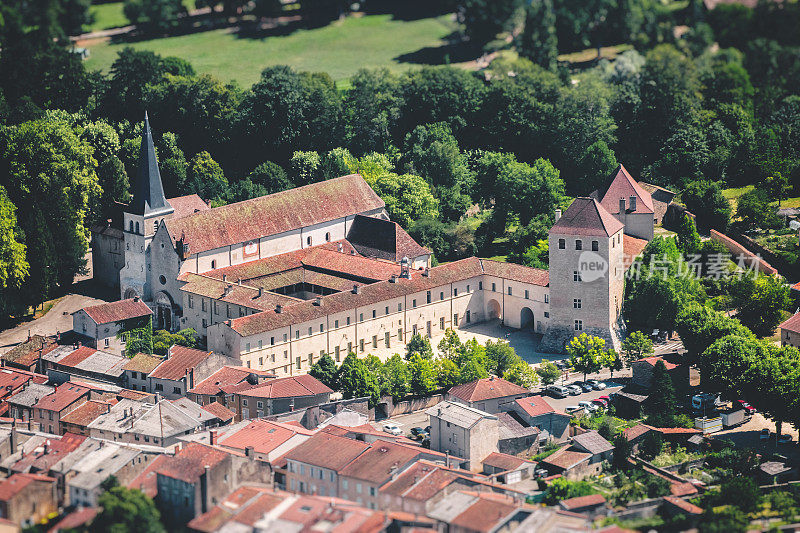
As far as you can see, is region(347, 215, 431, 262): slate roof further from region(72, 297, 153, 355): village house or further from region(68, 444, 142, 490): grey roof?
region(68, 444, 142, 490): grey roof

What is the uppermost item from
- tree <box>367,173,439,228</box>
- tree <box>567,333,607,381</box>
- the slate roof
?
tree <box>367,173,439,228</box>

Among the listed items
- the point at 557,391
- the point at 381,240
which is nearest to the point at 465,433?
the point at 557,391

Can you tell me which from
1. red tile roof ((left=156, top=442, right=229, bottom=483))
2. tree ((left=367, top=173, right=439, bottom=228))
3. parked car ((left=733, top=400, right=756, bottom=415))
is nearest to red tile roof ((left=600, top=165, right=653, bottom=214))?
tree ((left=367, top=173, right=439, bottom=228))

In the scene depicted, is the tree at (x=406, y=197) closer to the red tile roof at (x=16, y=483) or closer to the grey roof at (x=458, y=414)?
the grey roof at (x=458, y=414)

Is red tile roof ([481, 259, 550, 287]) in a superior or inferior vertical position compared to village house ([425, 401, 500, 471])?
superior

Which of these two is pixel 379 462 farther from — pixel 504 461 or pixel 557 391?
pixel 557 391

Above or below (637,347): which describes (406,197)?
above

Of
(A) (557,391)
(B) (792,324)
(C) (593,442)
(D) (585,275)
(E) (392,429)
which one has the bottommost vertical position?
(C) (593,442)
